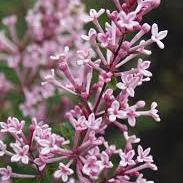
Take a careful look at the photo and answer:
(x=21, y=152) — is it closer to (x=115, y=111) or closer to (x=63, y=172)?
(x=63, y=172)

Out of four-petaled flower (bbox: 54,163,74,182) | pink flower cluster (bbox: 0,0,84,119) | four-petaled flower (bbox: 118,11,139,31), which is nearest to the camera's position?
four-petaled flower (bbox: 118,11,139,31)

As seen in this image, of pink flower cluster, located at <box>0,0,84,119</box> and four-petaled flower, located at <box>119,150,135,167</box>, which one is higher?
pink flower cluster, located at <box>0,0,84,119</box>

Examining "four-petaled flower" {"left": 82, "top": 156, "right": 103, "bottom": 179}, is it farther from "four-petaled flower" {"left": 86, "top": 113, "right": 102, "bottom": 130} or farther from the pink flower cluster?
the pink flower cluster

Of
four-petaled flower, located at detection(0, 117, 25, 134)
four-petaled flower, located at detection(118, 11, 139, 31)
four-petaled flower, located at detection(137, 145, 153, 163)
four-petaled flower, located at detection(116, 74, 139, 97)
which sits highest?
four-petaled flower, located at detection(118, 11, 139, 31)

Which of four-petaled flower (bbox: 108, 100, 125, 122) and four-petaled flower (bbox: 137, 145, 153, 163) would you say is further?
four-petaled flower (bbox: 137, 145, 153, 163)

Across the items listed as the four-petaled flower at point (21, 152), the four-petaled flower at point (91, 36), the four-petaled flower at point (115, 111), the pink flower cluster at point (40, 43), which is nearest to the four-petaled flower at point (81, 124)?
the four-petaled flower at point (115, 111)

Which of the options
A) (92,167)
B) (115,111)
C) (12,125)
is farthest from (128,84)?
(12,125)

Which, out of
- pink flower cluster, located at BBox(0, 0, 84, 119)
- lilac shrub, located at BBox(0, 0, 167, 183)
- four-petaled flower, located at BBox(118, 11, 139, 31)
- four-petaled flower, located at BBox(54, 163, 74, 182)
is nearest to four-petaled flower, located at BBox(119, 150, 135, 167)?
lilac shrub, located at BBox(0, 0, 167, 183)

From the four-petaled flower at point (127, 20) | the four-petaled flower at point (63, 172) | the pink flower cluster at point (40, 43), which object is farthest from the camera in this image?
the pink flower cluster at point (40, 43)

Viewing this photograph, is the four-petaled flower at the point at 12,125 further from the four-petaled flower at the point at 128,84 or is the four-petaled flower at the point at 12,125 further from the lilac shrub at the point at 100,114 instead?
the four-petaled flower at the point at 128,84
